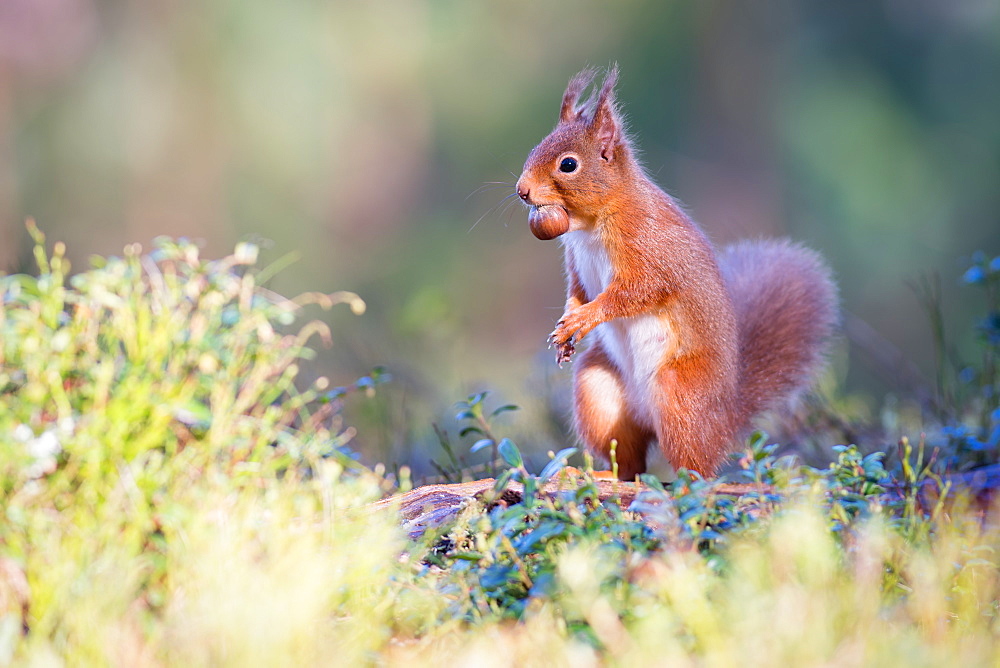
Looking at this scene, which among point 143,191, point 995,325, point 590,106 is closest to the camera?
point 590,106

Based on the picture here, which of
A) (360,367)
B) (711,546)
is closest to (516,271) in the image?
(360,367)

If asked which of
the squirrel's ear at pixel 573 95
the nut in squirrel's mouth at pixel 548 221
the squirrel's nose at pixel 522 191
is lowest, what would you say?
the nut in squirrel's mouth at pixel 548 221

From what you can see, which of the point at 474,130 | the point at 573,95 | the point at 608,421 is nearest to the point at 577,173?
the point at 573,95

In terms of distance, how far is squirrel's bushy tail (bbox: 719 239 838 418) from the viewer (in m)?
3.45

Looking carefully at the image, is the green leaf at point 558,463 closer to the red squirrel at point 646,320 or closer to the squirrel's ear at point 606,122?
the red squirrel at point 646,320

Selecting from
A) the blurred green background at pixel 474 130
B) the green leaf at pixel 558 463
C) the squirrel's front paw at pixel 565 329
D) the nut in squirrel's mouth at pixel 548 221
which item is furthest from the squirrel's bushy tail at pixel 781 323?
the blurred green background at pixel 474 130

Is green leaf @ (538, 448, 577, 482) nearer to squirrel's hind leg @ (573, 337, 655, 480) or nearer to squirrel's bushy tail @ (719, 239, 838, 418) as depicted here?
squirrel's hind leg @ (573, 337, 655, 480)

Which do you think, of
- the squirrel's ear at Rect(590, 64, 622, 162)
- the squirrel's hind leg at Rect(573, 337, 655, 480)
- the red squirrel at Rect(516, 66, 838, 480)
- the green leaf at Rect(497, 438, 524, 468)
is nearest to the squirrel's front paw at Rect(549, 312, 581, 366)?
the red squirrel at Rect(516, 66, 838, 480)

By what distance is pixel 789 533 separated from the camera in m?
1.79

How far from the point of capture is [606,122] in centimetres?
338

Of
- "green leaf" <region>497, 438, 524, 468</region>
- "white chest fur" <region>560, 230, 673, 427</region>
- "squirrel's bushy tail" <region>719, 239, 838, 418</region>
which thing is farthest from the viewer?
"squirrel's bushy tail" <region>719, 239, 838, 418</region>

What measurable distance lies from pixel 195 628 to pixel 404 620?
447 millimetres

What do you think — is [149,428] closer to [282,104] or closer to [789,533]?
[789,533]

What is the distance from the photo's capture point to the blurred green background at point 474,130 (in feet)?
37.2
